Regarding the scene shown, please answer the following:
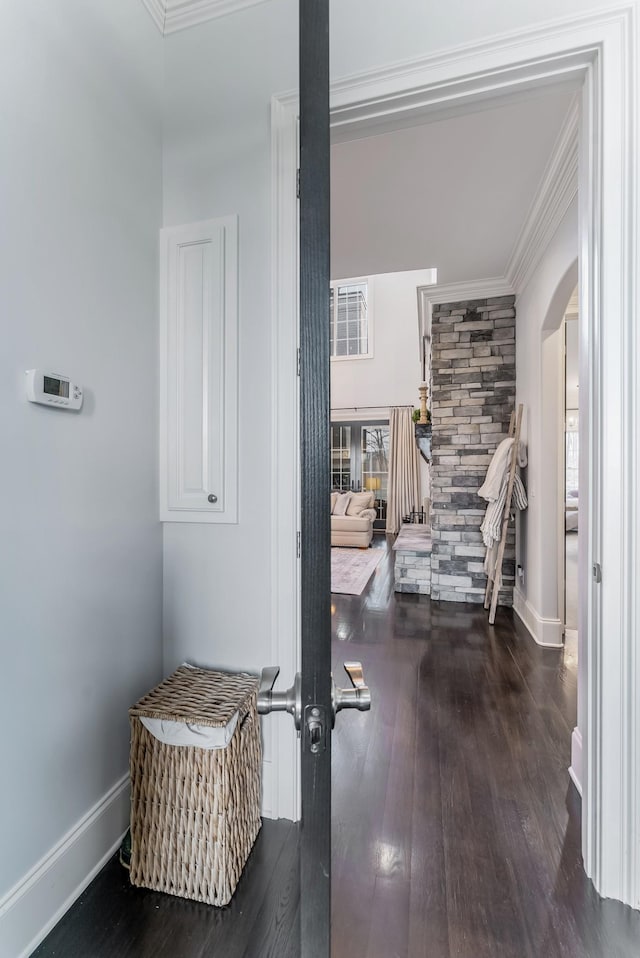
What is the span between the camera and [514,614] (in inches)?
145

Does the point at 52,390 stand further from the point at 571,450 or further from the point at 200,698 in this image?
the point at 571,450

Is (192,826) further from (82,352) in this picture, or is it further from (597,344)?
(597,344)

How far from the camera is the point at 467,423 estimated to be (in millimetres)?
3932

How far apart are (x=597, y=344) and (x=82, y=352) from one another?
1.49 m

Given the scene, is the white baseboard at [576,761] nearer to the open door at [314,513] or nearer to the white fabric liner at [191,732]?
the white fabric liner at [191,732]

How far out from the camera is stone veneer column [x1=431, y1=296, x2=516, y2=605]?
12.6 feet

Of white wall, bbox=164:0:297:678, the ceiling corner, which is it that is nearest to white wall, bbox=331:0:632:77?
white wall, bbox=164:0:297:678

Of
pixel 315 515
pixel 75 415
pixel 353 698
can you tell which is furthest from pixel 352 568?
pixel 315 515

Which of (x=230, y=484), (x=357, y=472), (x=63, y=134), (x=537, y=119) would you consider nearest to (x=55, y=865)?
(x=230, y=484)

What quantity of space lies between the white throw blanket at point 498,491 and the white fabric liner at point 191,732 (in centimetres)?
285

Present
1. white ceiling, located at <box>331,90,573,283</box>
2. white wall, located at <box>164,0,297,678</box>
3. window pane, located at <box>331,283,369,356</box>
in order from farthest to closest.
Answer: window pane, located at <box>331,283,369,356</box>
white ceiling, located at <box>331,90,573,283</box>
white wall, located at <box>164,0,297,678</box>

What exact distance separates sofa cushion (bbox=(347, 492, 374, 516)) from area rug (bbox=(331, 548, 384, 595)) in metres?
0.92

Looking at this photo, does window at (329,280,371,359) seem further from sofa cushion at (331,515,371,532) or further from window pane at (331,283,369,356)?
sofa cushion at (331,515,371,532)

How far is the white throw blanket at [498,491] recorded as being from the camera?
3.52m
